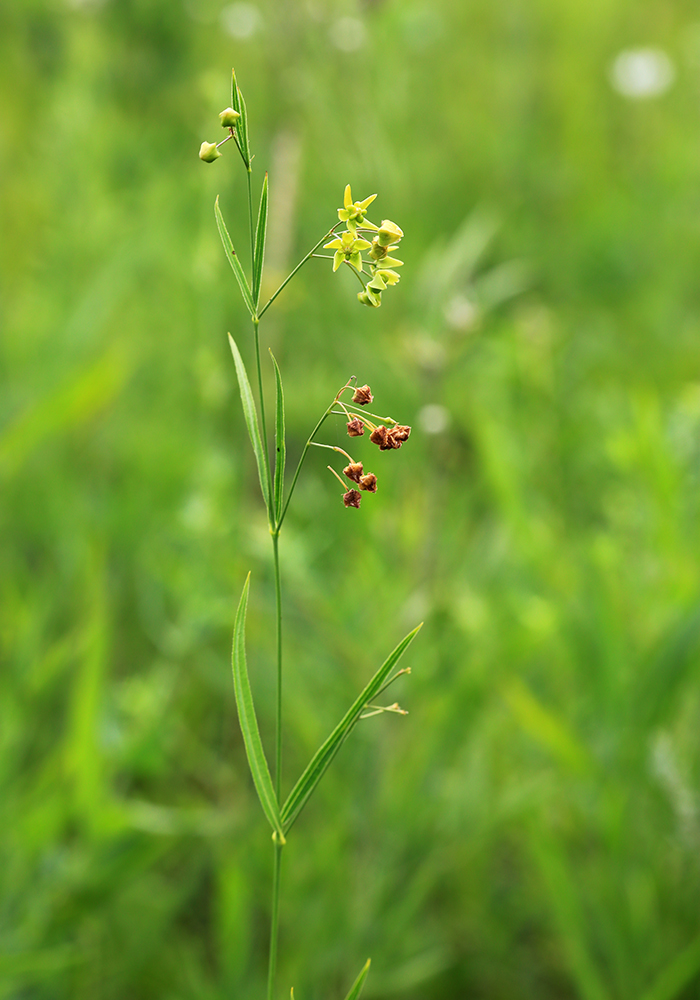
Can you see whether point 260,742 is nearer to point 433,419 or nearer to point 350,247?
point 350,247

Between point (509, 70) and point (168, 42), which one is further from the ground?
point (509, 70)

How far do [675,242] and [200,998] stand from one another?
2.19 meters

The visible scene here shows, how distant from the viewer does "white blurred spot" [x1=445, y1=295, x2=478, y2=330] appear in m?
0.75

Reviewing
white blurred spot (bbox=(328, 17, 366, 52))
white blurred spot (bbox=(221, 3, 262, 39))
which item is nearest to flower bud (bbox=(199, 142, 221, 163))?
white blurred spot (bbox=(328, 17, 366, 52))

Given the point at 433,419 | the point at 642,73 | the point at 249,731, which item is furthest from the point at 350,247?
the point at 642,73

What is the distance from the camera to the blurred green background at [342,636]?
2.49ft

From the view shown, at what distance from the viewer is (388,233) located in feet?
0.99

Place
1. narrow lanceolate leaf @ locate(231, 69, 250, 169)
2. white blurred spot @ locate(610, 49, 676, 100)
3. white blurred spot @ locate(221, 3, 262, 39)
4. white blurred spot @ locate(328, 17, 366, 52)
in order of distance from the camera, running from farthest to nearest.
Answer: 1. white blurred spot @ locate(610, 49, 676, 100)
2. white blurred spot @ locate(221, 3, 262, 39)
3. white blurred spot @ locate(328, 17, 366, 52)
4. narrow lanceolate leaf @ locate(231, 69, 250, 169)

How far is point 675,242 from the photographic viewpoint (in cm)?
235

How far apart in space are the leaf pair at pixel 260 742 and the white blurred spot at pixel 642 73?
268 centimetres

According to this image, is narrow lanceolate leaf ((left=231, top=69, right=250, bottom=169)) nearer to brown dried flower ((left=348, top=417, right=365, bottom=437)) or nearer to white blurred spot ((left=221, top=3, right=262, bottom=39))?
brown dried flower ((left=348, top=417, right=365, bottom=437))

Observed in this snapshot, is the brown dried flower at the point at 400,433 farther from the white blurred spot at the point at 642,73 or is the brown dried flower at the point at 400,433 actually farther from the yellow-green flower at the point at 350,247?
the white blurred spot at the point at 642,73

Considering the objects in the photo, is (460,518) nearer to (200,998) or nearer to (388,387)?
(388,387)

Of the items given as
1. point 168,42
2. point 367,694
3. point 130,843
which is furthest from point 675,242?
point 367,694
